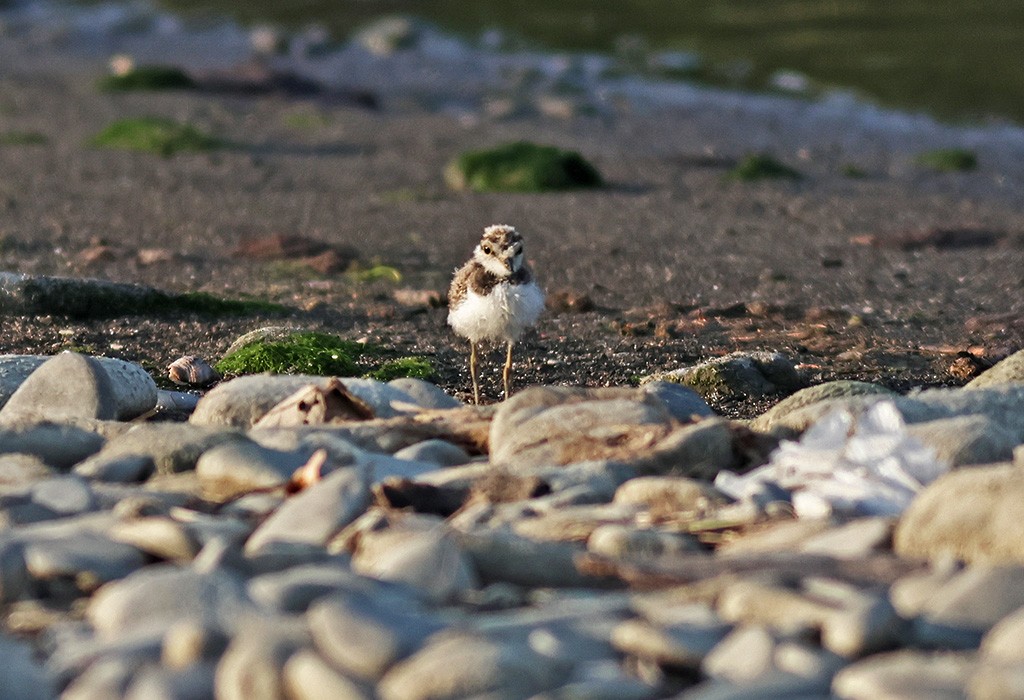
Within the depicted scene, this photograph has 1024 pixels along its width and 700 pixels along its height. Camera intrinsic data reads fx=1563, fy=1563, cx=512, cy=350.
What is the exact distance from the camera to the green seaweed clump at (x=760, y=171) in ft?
42.5

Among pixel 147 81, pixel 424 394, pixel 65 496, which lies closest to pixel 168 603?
pixel 65 496

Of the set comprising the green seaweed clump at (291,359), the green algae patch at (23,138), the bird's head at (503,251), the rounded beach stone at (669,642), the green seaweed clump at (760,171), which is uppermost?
the bird's head at (503,251)

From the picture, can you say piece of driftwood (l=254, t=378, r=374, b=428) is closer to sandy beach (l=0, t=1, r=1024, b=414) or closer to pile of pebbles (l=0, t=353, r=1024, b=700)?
pile of pebbles (l=0, t=353, r=1024, b=700)

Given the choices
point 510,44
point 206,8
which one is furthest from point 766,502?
point 206,8

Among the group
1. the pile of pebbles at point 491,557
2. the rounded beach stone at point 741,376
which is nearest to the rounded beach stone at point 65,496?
the pile of pebbles at point 491,557

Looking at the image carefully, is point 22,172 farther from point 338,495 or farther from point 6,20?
point 6,20

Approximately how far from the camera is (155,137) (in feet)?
45.6

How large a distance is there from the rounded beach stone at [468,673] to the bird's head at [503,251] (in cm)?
357

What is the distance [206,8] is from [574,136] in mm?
11690

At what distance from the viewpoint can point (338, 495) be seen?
4.45m

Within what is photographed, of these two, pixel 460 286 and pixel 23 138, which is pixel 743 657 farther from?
pixel 23 138

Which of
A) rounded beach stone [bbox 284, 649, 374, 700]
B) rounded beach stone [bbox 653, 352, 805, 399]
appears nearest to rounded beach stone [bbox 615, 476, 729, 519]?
rounded beach stone [bbox 284, 649, 374, 700]

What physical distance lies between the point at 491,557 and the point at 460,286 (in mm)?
3112

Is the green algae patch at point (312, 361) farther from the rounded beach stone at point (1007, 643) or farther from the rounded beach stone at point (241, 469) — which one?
the rounded beach stone at point (1007, 643)
